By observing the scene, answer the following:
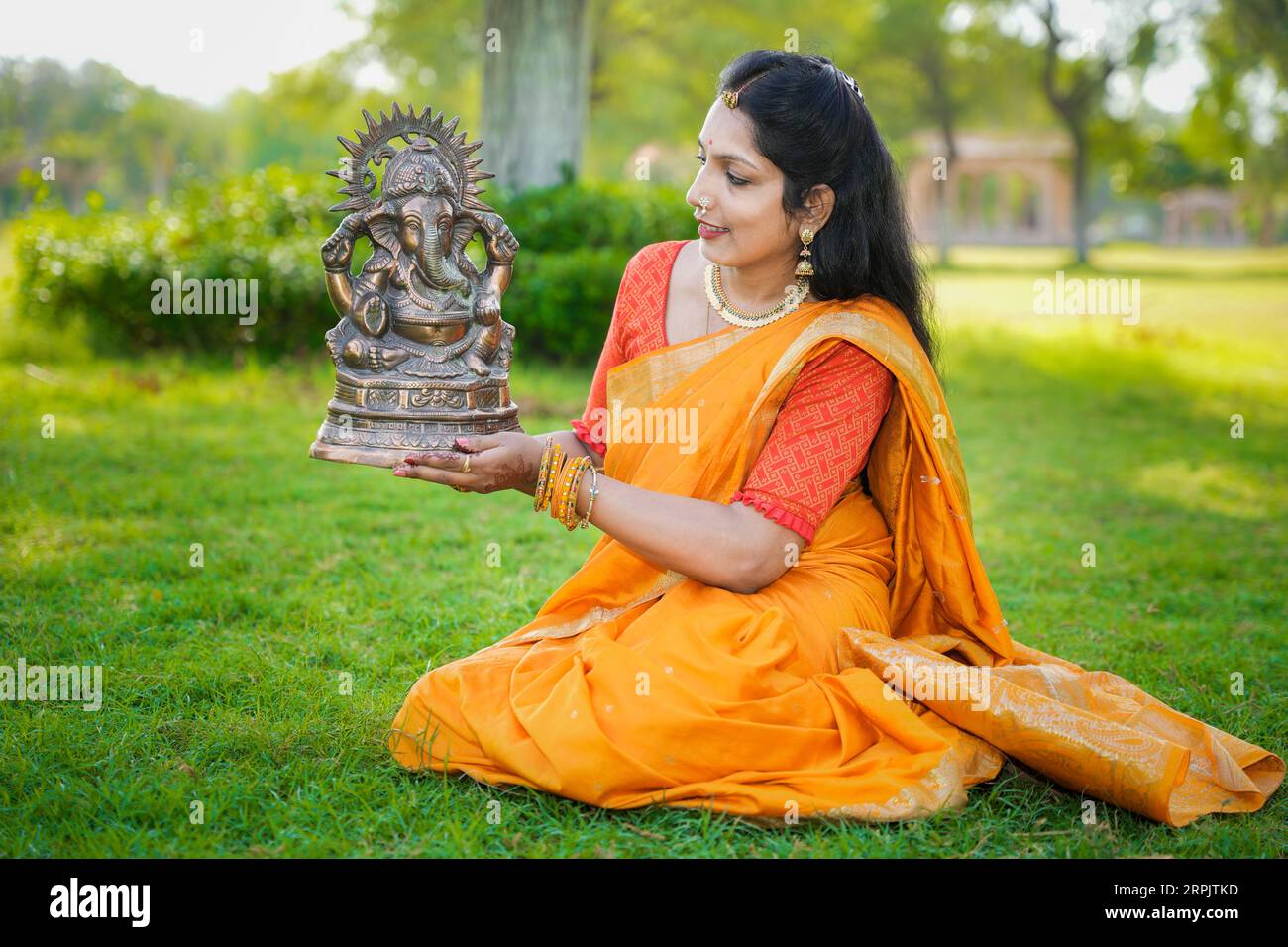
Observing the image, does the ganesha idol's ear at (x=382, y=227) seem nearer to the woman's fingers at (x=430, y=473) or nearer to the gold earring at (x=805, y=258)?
the woman's fingers at (x=430, y=473)

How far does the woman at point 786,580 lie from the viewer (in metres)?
2.80

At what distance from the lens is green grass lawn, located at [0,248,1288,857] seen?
9.07ft

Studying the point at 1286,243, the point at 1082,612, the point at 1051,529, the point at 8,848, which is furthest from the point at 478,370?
the point at 1286,243

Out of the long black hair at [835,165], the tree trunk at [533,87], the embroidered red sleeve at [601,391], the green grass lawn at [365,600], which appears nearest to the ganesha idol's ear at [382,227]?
the embroidered red sleeve at [601,391]

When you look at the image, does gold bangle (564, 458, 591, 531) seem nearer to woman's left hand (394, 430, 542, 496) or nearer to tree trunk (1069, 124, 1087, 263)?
woman's left hand (394, 430, 542, 496)

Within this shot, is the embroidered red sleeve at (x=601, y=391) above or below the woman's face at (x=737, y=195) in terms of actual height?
below

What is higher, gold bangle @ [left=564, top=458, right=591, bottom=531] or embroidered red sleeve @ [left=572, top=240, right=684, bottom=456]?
embroidered red sleeve @ [left=572, top=240, right=684, bottom=456]

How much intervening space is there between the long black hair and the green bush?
18.8ft

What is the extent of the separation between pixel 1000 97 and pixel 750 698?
38.1 meters

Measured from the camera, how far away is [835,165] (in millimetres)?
2928

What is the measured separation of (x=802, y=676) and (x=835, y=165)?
1260 mm

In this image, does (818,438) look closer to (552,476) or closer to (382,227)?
(552,476)

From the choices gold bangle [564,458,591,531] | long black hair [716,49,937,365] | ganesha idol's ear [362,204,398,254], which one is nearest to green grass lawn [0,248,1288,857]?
long black hair [716,49,937,365]

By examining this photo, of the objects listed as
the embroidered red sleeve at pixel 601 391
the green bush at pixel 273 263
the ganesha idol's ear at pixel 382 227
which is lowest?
the embroidered red sleeve at pixel 601 391
